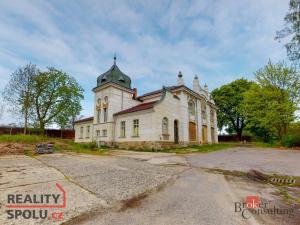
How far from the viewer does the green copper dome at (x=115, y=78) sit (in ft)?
80.5

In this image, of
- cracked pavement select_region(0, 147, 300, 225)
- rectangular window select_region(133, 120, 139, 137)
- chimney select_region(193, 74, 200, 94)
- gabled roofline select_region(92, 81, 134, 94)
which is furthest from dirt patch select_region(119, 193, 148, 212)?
chimney select_region(193, 74, 200, 94)

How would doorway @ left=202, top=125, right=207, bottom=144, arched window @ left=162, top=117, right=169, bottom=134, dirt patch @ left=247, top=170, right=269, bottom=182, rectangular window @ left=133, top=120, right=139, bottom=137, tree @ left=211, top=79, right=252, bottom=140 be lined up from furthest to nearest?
tree @ left=211, top=79, right=252, bottom=140
doorway @ left=202, top=125, right=207, bottom=144
rectangular window @ left=133, top=120, right=139, bottom=137
arched window @ left=162, top=117, right=169, bottom=134
dirt patch @ left=247, top=170, right=269, bottom=182

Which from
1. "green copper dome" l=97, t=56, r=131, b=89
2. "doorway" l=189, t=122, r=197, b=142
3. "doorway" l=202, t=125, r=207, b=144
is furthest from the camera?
"doorway" l=202, t=125, r=207, b=144

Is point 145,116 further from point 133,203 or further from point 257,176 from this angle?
point 133,203

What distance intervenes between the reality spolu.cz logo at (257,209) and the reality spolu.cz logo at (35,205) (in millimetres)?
3342

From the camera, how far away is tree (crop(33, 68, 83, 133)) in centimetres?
2625

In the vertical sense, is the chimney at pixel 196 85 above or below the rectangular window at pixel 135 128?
above

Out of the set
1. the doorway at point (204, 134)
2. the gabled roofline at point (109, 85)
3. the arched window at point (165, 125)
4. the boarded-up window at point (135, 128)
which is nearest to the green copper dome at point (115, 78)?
the gabled roofline at point (109, 85)

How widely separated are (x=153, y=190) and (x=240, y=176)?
393cm

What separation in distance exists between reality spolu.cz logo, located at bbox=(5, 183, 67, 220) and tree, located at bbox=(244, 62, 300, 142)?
88.6 feet

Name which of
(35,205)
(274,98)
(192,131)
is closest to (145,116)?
(192,131)

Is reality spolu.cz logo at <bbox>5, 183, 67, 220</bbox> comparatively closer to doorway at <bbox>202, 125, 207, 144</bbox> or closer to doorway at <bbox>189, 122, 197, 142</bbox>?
doorway at <bbox>189, 122, 197, 142</bbox>

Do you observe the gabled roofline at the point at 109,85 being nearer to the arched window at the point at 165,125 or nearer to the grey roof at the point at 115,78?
the grey roof at the point at 115,78

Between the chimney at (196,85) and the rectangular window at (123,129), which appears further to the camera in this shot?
the chimney at (196,85)
